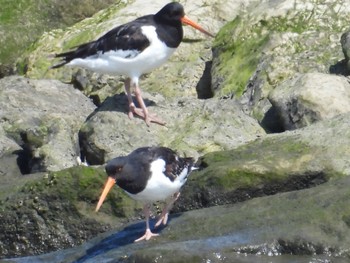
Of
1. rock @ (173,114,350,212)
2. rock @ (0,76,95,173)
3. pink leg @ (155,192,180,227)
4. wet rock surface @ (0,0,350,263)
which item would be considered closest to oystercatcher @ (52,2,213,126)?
wet rock surface @ (0,0,350,263)

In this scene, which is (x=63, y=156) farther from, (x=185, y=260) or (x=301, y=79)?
(x=185, y=260)

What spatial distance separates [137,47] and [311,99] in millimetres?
1976

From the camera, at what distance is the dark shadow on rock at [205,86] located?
13734 millimetres

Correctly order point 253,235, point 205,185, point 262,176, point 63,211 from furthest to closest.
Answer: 1. point 63,211
2. point 205,185
3. point 262,176
4. point 253,235

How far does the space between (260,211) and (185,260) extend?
1.03 metres

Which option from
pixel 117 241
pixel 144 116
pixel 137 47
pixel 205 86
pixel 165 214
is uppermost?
pixel 137 47

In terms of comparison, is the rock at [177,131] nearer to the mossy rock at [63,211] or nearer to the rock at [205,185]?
the rock at [205,185]

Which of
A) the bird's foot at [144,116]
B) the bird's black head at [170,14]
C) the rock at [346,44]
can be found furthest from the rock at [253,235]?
the rock at [346,44]

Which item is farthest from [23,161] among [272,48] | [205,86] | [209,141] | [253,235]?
[253,235]

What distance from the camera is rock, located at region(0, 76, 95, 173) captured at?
11422mm

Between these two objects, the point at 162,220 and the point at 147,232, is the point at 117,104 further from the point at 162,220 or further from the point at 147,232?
the point at 147,232

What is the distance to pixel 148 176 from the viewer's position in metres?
8.73

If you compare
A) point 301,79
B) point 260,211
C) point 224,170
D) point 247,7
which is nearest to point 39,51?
point 247,7

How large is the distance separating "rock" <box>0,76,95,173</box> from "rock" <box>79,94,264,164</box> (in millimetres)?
285
